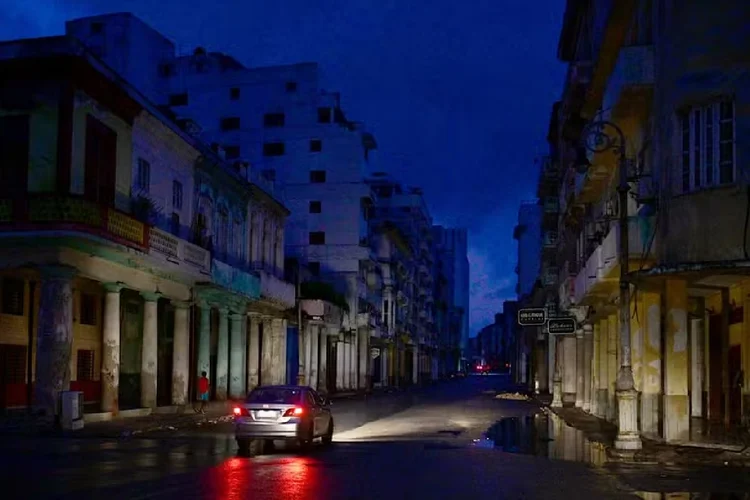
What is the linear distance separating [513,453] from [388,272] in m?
60.3

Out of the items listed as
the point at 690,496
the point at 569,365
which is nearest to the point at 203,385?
the point at 569,365

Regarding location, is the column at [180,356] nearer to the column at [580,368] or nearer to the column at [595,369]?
the column at [595,369]

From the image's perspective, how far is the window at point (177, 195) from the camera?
117 ft

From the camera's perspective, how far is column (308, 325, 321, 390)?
184 ft

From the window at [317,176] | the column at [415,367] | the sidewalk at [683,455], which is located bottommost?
the column at [415,367]

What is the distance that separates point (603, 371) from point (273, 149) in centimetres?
3572

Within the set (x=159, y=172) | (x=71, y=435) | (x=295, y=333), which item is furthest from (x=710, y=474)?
(x=295, y=333)

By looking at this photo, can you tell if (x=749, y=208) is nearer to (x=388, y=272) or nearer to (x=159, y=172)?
(x=159, y=172)

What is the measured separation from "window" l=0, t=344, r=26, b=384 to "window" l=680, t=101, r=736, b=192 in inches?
821

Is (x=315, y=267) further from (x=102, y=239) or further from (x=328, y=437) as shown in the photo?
(x=328, y=437)

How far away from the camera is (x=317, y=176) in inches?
2638

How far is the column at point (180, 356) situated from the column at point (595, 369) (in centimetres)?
1554

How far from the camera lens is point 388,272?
266 ft

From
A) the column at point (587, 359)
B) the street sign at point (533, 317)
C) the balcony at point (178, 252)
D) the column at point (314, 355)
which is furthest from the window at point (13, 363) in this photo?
the column at point (314, 355)
